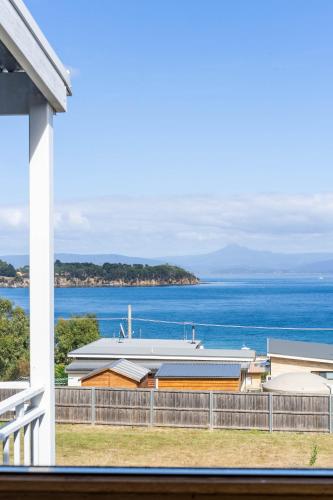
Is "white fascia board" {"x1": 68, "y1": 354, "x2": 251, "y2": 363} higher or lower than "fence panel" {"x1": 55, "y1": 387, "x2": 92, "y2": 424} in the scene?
higher

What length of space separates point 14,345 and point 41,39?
5.75 metres

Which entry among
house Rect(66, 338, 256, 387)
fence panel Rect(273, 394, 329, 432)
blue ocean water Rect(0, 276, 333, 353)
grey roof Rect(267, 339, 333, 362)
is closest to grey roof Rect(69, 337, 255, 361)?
house Rect(66, 338, 256, 387)

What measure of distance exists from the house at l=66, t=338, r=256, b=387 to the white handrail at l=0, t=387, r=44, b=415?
482 centimetres

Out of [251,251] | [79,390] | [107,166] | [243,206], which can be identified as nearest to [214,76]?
[107,166]

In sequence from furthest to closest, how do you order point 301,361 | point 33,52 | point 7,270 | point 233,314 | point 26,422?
point 233,314
point 301,361
point 7,270
point 26,422
point 33,52

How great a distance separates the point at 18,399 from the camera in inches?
49.3

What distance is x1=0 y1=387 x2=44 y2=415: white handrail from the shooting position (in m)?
1.21

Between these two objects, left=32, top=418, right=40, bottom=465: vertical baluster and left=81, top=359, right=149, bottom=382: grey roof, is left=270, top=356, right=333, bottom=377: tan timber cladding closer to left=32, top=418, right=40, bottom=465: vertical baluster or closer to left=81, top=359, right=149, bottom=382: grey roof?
left=81, top=359, right=149, bottom=382: grey roof

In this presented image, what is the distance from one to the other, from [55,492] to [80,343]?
8.33m

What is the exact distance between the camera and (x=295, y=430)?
4.30 meters

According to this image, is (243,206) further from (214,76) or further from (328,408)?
(214,76)

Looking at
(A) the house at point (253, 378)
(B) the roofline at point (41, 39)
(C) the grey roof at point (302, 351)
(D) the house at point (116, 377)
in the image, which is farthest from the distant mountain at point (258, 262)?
(B) the roofline at point (41, 39)

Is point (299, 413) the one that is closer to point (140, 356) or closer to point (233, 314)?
point (140, 356)

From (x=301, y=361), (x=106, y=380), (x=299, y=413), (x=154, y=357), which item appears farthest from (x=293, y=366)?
(x=299, y=413)
